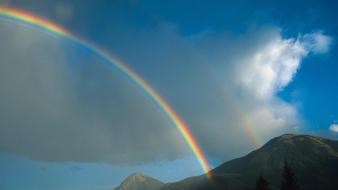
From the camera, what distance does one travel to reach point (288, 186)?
233ft

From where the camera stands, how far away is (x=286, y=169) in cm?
7238

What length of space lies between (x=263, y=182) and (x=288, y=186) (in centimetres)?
521

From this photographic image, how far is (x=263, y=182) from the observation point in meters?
73.0

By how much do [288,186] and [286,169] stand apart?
362 centimetres

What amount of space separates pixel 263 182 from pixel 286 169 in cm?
575
